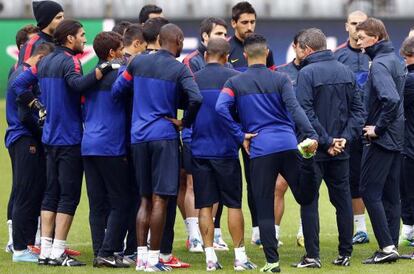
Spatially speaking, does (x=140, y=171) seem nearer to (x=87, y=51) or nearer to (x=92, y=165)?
(x=92, y=165)

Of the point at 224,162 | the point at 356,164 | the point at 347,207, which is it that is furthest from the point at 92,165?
the point at 356,164

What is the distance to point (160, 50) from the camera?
11.3 metres

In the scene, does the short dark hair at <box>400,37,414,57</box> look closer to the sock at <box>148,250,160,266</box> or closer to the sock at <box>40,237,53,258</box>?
the sock at <box>148,250,160,266</box>

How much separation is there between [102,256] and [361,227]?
3370 millimetres

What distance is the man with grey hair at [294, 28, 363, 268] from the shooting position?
11.3m

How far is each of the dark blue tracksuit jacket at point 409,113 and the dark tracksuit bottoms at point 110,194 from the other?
3.05 metres

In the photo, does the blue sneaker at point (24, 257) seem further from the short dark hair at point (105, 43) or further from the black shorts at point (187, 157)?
the short dark hair at point (105, 43)

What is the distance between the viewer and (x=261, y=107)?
1103cm

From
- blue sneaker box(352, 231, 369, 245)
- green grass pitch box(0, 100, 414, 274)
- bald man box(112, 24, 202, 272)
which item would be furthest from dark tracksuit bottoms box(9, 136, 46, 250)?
blue sneaker box(352, 231, 369, 245)

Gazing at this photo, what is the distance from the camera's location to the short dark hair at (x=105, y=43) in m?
11.5

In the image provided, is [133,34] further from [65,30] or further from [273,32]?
[273,32]

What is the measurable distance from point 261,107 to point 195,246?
7.82 feet

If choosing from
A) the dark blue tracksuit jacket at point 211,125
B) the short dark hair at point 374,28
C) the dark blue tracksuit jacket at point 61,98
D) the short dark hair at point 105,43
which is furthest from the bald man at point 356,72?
the dark blue tracksuit jacket at point 61,98

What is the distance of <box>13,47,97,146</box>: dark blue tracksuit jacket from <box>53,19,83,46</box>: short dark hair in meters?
0.09
